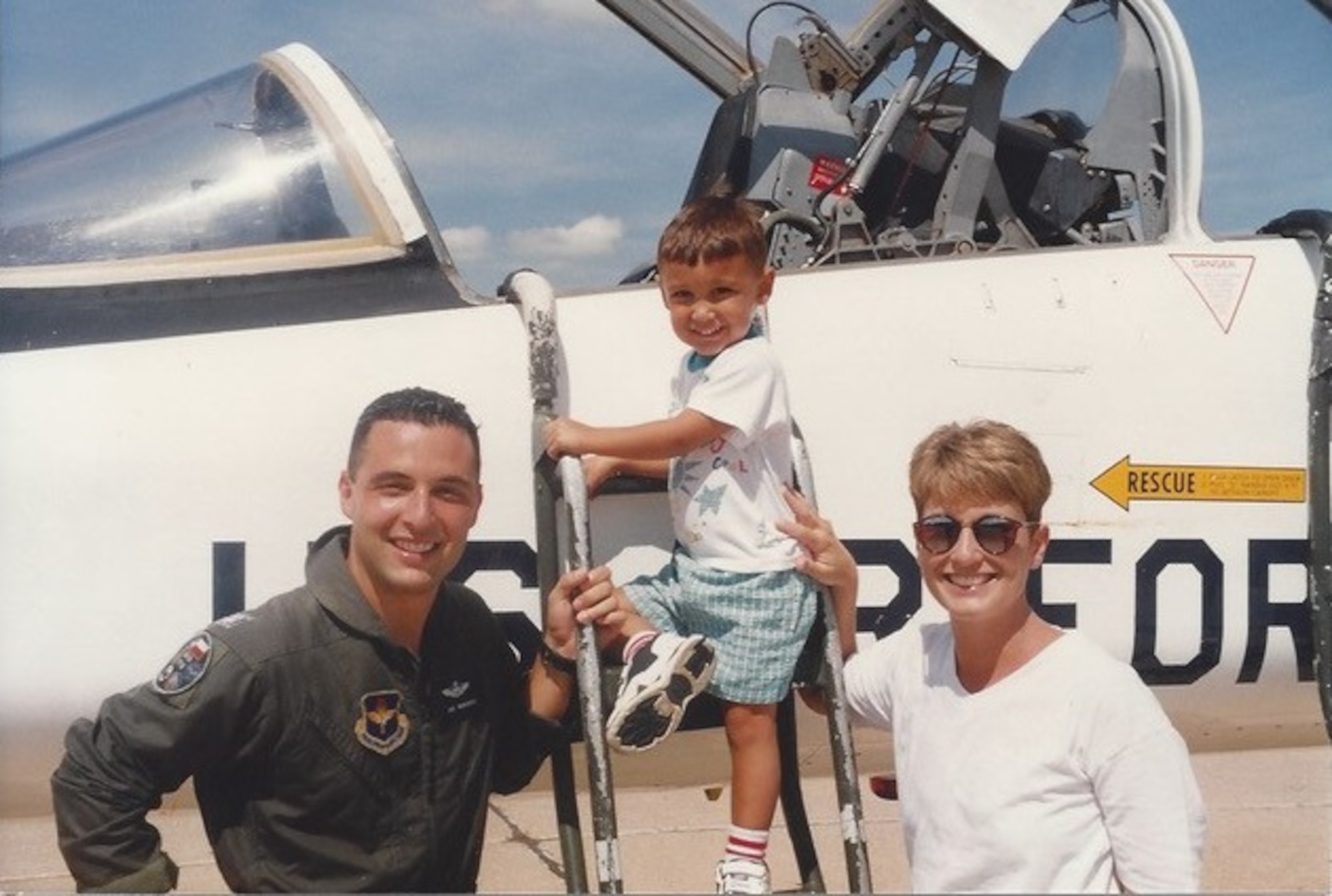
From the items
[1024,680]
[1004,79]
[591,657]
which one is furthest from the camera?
[1004,79]

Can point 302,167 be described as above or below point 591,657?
above

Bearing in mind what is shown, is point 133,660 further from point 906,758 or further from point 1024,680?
point 1024,680

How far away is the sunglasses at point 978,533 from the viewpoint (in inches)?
73.5

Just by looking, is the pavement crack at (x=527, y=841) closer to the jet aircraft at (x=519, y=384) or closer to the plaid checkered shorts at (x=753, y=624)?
the jet aircraft at (x=519, y=384)

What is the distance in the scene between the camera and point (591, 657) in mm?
2242

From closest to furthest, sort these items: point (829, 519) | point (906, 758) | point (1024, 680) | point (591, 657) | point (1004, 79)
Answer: point (1024, 680) → point (906, 758) → point (591, 657) → point (829, 519) → point (1004, 79)

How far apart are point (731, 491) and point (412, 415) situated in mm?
579

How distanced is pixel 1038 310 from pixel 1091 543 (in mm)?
476

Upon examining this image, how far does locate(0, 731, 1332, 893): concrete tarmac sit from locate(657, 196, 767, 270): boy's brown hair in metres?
0.94

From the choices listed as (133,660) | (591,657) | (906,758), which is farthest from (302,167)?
(906,758)

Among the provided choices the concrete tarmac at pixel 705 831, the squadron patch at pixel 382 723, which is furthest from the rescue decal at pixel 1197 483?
the squadron patch at pixel 382 723

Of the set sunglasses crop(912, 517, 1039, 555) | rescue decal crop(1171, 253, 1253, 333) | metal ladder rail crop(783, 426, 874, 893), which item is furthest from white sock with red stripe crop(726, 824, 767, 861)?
rescue decal crop(1171, 253, 1253, 333)

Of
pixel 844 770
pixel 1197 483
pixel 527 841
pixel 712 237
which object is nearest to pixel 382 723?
pixel 844 770

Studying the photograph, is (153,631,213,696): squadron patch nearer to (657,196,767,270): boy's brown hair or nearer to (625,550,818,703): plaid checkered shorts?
(625,550,818,703): plaid checkered shorts
